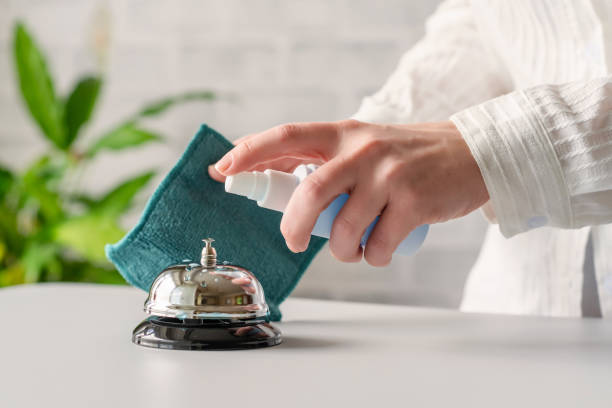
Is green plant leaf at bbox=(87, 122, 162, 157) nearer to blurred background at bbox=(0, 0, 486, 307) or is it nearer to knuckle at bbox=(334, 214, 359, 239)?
blurred background at bbox=(0, 0, 486, 307)

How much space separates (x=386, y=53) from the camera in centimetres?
161

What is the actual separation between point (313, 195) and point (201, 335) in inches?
5.3

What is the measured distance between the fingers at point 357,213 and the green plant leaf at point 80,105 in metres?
1.24

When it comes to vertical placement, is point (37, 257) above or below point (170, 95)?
below

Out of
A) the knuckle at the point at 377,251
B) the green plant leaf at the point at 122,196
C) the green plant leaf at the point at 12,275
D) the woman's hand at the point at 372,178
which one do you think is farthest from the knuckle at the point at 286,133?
the green plant leaf at the point at 12,275

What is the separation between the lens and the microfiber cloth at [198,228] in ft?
1.97

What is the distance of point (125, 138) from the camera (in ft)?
4.89

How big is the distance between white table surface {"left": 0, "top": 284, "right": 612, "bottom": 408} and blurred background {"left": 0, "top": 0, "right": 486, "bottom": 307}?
2.83 feet

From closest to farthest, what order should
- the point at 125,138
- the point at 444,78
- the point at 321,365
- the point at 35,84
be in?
the point at 321,365
the point at 444,78
the point at 125,138
the point at 35,84

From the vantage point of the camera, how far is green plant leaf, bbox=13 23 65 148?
159 centimetres

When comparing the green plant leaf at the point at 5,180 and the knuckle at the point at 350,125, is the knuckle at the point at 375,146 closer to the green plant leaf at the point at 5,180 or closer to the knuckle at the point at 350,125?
the knuckle at the point at 350,125

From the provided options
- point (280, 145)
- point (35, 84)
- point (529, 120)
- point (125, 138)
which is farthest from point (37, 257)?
point (529, 120)

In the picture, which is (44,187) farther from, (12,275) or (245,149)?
(245,149)

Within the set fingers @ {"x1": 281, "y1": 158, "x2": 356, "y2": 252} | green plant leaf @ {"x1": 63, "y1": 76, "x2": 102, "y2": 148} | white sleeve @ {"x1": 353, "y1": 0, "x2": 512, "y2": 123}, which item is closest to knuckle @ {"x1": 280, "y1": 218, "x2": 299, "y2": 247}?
fingers @ {"x1": 281, "y1": 158, "x2": 356, "y2": 252}
